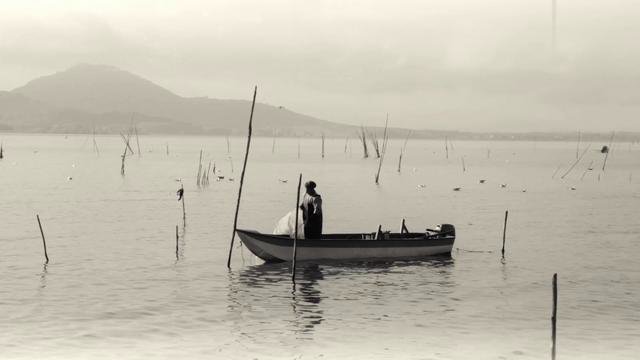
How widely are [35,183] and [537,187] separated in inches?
1827

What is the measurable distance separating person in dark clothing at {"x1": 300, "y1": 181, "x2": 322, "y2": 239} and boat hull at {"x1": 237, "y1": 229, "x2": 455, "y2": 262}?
40cm

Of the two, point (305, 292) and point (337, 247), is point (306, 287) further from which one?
point (337, 247)

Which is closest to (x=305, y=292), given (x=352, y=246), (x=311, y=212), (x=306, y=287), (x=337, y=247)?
(x=306, y=287)

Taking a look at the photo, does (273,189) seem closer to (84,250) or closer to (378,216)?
(378,216)

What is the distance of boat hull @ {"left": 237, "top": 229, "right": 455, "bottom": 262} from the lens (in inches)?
1068

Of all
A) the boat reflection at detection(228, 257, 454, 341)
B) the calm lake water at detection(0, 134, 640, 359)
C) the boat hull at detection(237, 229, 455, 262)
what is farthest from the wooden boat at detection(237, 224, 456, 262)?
the calm lake water at detection(0, 134, 640, 359)

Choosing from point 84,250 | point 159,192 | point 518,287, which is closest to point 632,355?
point 518,287

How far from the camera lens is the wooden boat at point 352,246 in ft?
89.1

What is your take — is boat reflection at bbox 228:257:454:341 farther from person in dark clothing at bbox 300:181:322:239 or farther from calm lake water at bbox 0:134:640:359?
person in dark clothing at bbox 300:181:322:239

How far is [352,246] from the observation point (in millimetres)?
28094

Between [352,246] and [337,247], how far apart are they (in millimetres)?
587

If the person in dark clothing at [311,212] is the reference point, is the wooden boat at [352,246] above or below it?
below

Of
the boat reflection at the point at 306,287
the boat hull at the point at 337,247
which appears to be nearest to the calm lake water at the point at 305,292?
the boat reflection at the point at 306,287

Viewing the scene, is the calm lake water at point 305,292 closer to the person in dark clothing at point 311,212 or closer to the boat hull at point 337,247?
the boat hull at point 337,247
